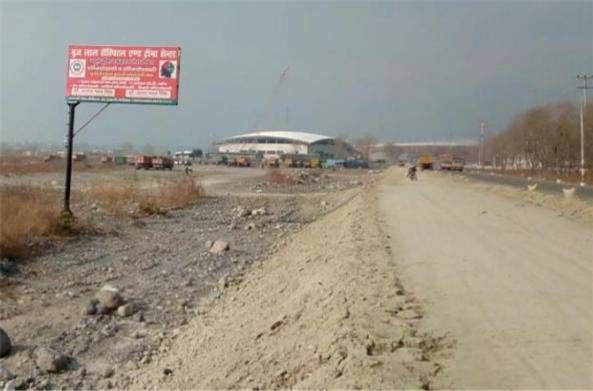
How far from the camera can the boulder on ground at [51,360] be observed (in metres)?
7.08

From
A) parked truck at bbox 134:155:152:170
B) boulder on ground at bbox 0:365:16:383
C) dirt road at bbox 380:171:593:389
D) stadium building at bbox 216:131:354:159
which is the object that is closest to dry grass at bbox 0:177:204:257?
boulder on ground at bbox 0:365:16:383

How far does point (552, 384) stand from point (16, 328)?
6.70 m

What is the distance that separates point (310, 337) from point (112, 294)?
178 inches

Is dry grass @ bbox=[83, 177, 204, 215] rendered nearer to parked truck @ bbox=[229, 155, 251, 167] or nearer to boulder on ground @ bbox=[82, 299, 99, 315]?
boulder on ground @ bbox=[82, 299, 99, 315]

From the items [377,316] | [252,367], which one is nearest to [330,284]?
[377,316]

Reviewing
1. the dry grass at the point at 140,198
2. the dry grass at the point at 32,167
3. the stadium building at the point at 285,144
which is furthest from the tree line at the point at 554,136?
the stadium building at the point at 285,144

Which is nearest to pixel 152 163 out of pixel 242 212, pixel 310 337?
pixel 242 212

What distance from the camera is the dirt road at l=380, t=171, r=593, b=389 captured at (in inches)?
213

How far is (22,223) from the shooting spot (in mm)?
14602

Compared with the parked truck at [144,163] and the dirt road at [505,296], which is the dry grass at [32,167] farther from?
the dirt road at [505,296]

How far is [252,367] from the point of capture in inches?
241

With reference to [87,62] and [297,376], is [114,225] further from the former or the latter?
[297,376]

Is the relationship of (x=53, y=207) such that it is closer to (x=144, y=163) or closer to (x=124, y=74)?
(x=124, y=74)

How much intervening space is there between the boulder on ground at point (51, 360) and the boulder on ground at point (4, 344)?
46cm
